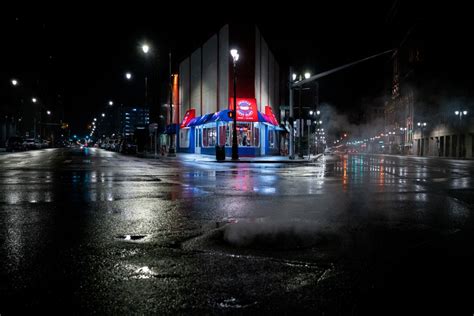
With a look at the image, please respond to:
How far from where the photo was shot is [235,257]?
474cm

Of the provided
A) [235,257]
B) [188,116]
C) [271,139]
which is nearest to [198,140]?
[188,116]

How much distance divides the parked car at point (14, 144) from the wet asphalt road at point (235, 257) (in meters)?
58.2

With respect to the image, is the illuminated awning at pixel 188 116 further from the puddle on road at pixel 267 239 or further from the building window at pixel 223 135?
the puddle on road at pixel 267 239

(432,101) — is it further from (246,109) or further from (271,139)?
(246,109)

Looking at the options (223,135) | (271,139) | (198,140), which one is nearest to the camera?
(223,135)

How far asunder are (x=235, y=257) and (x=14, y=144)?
65.4 m

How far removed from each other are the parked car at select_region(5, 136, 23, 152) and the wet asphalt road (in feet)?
191

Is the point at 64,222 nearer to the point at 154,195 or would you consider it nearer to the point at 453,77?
the point at 154,195

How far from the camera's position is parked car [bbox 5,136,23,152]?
6078 cm

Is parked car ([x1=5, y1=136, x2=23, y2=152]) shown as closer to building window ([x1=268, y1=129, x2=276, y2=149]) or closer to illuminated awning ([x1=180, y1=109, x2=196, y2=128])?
illuminated awning ([x1=180, y1=109, x2=196, y2=128])

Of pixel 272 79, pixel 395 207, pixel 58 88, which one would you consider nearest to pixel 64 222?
pixel 395 207

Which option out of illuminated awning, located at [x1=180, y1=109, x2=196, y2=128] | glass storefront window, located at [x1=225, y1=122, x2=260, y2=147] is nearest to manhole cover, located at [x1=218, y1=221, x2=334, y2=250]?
glass storefront window, located at [x1=225, y1=122, x2=260, y2=147]

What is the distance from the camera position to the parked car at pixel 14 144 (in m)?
60.8

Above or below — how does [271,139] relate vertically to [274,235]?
above
